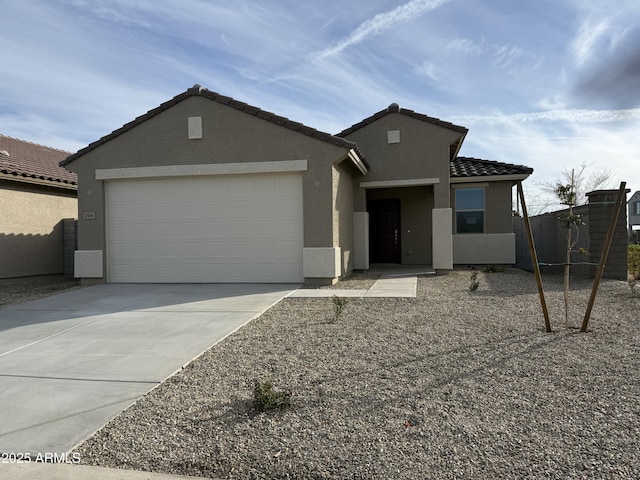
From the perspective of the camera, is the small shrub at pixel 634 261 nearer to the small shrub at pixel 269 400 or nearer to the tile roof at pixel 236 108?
the tile roof at pixel 236 108

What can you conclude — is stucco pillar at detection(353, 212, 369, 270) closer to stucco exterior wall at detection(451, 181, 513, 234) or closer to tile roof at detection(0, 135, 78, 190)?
stucco exterior wall at detection(451, 181, 513, 234)

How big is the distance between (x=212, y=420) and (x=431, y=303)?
5602 mm

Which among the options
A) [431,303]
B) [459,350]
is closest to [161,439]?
[459,350]

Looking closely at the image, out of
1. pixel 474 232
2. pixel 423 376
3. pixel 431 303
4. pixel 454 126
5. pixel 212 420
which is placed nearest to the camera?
pixel 212 420

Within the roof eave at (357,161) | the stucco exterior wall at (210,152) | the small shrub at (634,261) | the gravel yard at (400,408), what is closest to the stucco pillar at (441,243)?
the roof eave at (357,161)

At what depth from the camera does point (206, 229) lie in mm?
11883

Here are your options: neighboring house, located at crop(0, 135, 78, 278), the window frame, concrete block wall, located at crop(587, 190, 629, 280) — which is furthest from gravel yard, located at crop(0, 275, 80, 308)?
concrete block wall, located at crop(587, 190, 629, 280)

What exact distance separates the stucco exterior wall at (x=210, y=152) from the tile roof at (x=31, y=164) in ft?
5.75

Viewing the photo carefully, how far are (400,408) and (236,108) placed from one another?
9.21 metres

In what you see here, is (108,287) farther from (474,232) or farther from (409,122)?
(474,232)

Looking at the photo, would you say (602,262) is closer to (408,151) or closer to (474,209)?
(408,151)

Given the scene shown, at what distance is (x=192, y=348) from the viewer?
5.91 meters

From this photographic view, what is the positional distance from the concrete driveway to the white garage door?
1110 mm

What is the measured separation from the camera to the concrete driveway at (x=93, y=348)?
3.89 m
